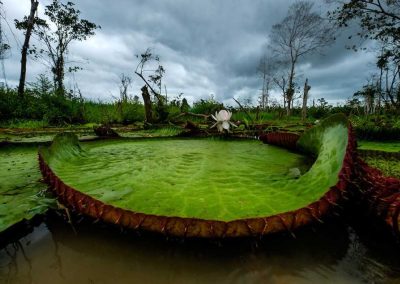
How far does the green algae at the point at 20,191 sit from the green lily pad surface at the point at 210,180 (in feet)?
0.27

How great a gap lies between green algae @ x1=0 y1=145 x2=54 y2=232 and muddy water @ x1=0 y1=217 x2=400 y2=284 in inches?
2.2

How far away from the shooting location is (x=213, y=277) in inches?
16.0

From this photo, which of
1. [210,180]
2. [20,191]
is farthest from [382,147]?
[20,191]

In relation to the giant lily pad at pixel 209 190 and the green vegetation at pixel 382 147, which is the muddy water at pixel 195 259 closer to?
the giant lily pad at pixel 209 190

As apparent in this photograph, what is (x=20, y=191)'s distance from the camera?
71 cm

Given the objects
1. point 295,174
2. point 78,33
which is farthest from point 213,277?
point 78,33

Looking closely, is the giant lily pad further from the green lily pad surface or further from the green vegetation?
the green vegetation

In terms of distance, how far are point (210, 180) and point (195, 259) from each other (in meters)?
0.19

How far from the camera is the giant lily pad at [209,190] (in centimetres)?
39

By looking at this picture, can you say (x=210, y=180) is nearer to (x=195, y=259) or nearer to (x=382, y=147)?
(x=195, y=259)

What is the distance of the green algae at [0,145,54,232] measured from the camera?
54 cm

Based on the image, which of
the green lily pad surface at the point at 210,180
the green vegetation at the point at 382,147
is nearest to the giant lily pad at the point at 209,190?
the green lily pad surface at the point at 210,180

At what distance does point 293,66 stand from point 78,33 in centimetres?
1736

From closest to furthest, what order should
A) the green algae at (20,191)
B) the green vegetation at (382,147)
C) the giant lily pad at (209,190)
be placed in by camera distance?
1. the giant lily pad at (209,190)
2. the green algae at (20,191)
3. the green vegetation at (382,147)
